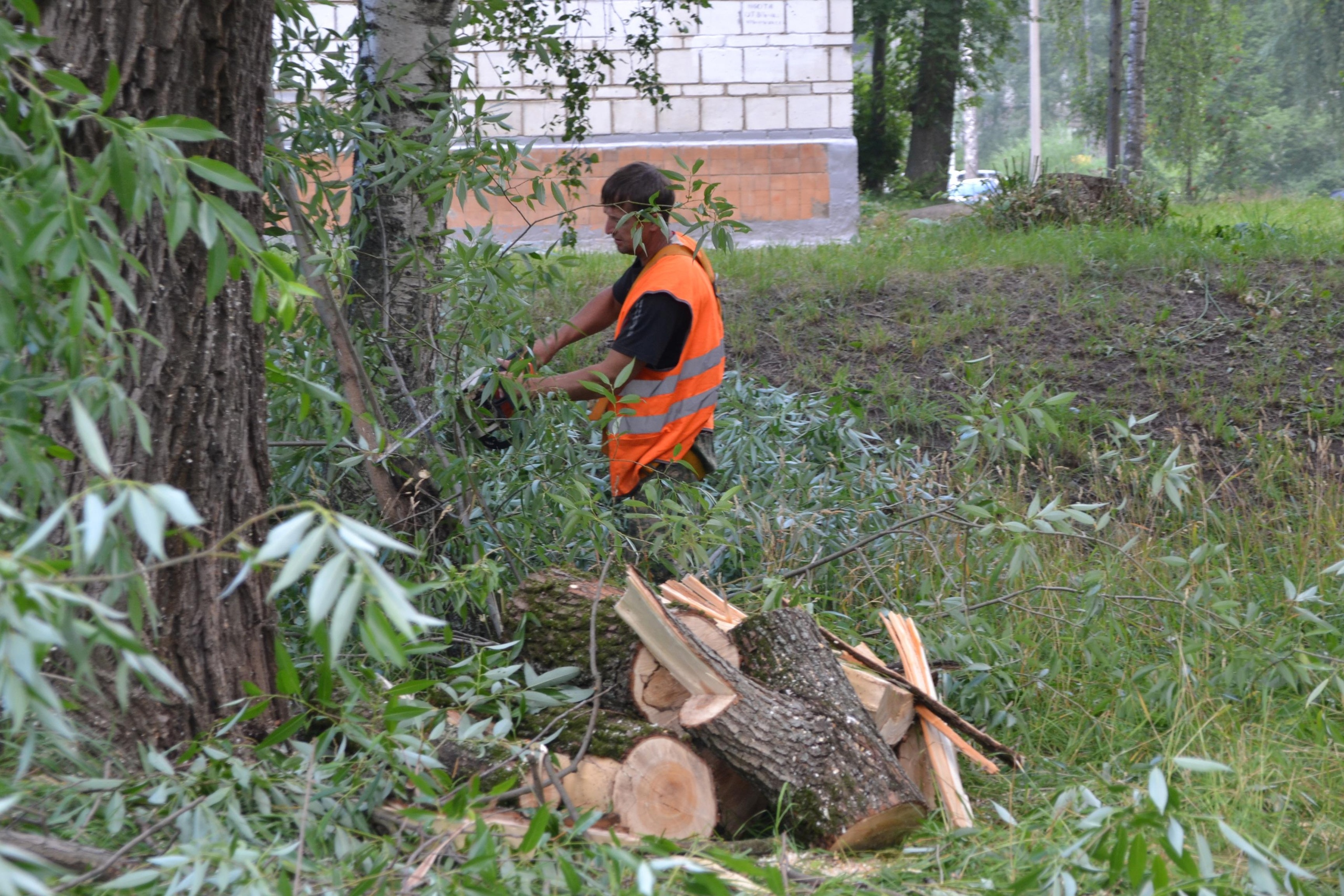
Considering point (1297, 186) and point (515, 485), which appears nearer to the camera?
point (515, 485)

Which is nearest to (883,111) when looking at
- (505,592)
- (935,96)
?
(935,96)

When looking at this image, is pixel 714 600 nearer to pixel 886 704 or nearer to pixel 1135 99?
pixel 886 704

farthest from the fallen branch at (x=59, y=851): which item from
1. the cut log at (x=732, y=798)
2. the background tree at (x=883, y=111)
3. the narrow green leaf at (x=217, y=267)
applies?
the background tree at (x=883, y=111)

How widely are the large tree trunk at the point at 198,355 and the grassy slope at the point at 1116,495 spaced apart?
1.62m

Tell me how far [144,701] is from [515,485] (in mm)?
1743

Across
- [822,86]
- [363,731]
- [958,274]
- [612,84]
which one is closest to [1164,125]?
[822,86]

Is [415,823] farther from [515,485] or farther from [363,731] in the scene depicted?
[515,485]

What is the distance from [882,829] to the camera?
272 centimetres

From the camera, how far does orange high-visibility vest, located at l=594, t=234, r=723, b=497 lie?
13.4ft

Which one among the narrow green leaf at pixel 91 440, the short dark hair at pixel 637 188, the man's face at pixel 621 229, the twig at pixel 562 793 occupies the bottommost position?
the twig at pixel 562 793

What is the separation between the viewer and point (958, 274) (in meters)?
8.38

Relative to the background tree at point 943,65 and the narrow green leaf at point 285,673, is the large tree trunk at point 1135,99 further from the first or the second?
the narrow green leaf at point 285,673

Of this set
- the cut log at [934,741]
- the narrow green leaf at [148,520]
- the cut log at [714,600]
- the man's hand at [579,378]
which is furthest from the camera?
the man's hand at [579,378]

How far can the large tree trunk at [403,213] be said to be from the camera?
159 inches
